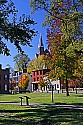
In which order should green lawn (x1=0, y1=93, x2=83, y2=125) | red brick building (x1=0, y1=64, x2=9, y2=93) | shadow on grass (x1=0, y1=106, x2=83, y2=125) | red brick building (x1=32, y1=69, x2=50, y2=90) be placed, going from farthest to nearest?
red brick building (x1=32, y1=69, x2=50, y2=90), red brick building (x1=0, y1=64, x2=9, y2=93), green lawn (x1=0, y1=93, x2=83, y2=125), shadow on grass (x1=0, y1=106, x2=83, y2=125)

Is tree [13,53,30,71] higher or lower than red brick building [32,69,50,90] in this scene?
higher

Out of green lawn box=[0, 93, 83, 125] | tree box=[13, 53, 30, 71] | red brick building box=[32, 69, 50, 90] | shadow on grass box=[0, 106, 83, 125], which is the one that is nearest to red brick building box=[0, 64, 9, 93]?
red brick building box=[32, 69, 50, 90]

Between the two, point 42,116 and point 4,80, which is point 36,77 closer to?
point 4,80

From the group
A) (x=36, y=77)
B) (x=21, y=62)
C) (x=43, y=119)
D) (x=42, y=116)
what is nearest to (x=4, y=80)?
(x=36, y=77)

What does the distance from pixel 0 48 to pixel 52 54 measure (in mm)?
24079

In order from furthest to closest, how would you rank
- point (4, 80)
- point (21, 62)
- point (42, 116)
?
1. point (21, 62)
2. point (4, 80)
3. point (42, 116)

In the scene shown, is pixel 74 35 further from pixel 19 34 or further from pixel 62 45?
pixel 62 45

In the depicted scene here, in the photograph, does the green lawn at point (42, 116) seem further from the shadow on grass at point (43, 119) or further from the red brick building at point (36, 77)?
the red brick building at point (36, 77)

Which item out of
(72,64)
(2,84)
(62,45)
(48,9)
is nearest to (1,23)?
(48,9)

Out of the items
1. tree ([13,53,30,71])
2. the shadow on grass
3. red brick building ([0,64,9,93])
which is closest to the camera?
the shadow on grass

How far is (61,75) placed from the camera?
141 ft

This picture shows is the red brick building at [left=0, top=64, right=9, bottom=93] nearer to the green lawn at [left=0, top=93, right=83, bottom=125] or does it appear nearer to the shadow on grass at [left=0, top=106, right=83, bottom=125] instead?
the green lawn at [left=0, top=93, right=83, bottom=125]

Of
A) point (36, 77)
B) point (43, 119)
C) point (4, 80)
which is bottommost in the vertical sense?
point (43, 119)

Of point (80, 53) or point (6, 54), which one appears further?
point (80, 53)
